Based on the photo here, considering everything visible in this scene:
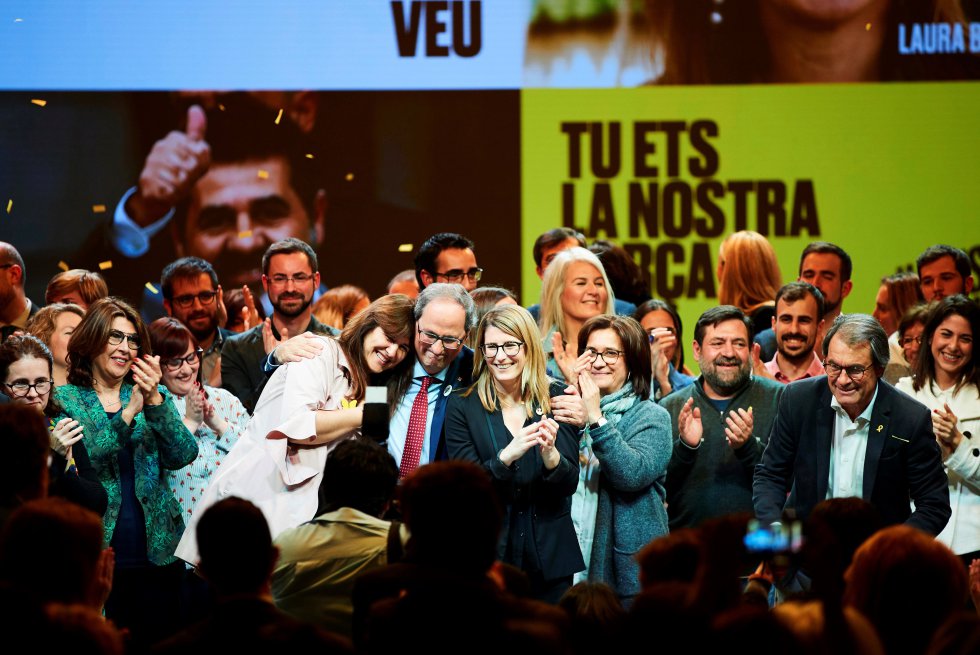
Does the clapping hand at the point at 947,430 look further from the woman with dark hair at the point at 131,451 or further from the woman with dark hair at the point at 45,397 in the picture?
the woman with dark hair at the point at 45,397

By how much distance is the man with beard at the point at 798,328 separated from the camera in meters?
6.00

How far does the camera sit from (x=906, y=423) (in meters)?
4.65

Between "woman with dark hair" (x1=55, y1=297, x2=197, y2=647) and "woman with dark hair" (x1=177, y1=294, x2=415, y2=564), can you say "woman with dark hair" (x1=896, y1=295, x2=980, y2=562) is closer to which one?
"woman with dark hair" (x1=177, y1=294, x2=415, y2=564)

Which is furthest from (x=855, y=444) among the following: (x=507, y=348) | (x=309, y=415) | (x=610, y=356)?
(x=309, y=415)

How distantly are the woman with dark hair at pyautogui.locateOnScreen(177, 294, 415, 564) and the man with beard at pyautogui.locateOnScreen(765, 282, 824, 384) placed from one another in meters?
1.91

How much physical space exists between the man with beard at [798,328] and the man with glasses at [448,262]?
1.39 metres

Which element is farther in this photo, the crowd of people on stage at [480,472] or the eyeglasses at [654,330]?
the eyeglasses at [654,330]

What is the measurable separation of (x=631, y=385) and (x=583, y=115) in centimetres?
378

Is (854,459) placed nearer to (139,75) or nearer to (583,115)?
(583,115)

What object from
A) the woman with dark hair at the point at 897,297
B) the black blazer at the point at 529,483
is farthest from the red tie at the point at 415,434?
the woman with dark hair at the point at 897,297

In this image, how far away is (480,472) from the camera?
3006mm

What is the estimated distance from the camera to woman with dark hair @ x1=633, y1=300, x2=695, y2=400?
615 centimetres

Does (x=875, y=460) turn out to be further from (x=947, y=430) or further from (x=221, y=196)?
(x=221, y=196)

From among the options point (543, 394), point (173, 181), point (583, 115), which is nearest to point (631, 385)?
point (543, 394)
